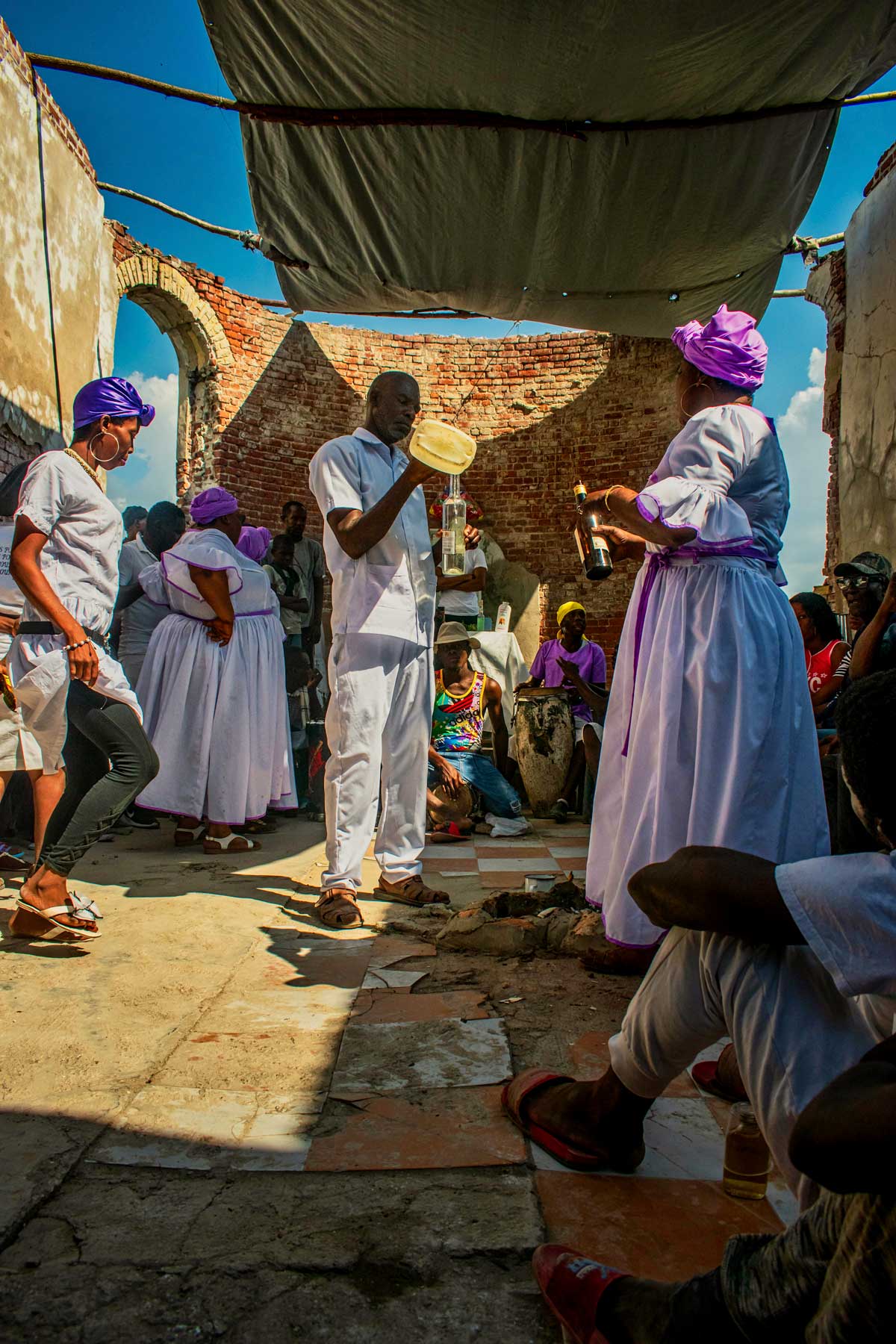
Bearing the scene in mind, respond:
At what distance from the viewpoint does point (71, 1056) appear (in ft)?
6.16

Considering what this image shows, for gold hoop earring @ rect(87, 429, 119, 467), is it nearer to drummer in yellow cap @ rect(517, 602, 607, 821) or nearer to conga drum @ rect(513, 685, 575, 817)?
drummer in yellow cap @ rect(517, 602, 607, 821)

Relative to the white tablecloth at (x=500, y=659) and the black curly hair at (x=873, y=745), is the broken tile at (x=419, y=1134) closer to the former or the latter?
the black curly hair at (x=873, y=745)

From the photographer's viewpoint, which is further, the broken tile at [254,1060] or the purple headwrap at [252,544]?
the purple headwrap at [252,544]

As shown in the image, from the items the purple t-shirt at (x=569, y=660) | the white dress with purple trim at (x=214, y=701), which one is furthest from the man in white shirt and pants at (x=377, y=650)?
the purple t-shirt at (x=569, y=660)

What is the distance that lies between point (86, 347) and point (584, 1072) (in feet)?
21.1

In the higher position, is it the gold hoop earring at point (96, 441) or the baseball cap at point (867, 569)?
the gold hoop earring at point (96, 441)

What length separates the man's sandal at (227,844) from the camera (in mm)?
4418

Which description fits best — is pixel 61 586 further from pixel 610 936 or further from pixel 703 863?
pixel 703 863

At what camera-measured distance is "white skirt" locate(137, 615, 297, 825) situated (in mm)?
4527

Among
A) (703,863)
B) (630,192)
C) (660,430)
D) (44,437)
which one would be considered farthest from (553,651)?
(703,863)

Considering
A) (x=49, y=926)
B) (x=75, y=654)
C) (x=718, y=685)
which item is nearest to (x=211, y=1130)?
(x=49, y=926)

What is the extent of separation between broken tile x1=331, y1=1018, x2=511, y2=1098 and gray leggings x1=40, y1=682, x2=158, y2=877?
Answer: 1.13 m

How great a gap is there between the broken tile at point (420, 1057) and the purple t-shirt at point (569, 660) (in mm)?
5018

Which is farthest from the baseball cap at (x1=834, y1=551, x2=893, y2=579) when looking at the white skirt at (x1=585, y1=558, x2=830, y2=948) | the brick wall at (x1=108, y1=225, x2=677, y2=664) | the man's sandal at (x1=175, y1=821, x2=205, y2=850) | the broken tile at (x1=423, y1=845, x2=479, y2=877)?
the brick wall at (x1=108, y1=225, x2=677, y2=664)
